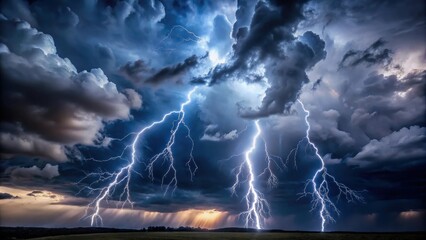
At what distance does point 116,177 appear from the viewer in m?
63.6

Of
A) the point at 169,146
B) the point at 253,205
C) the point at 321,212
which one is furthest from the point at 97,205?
the point at 321,212

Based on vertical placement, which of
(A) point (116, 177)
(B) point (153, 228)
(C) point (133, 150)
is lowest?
(B) point (153, 228)

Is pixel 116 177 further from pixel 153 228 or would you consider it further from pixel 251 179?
pixel 153 228

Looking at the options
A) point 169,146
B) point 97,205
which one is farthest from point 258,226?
point 97,205

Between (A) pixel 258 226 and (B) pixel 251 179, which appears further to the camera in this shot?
(B) pixel 251 179

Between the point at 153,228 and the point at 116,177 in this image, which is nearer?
the point at 116,177

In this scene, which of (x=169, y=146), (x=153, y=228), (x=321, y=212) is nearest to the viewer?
(x=169, y=146)

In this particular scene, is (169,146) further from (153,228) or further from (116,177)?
(153,228)

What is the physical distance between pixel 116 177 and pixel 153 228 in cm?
9049

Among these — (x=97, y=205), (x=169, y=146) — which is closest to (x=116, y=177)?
(x=97, y=205)

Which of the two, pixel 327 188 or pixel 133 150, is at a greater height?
pixel 133 150

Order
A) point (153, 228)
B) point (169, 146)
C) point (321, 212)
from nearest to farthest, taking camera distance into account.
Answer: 1. point (169, 146)
2. point (321, 212)
3. point (153, 228)

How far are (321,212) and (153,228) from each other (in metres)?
103

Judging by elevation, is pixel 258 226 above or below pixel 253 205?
below
